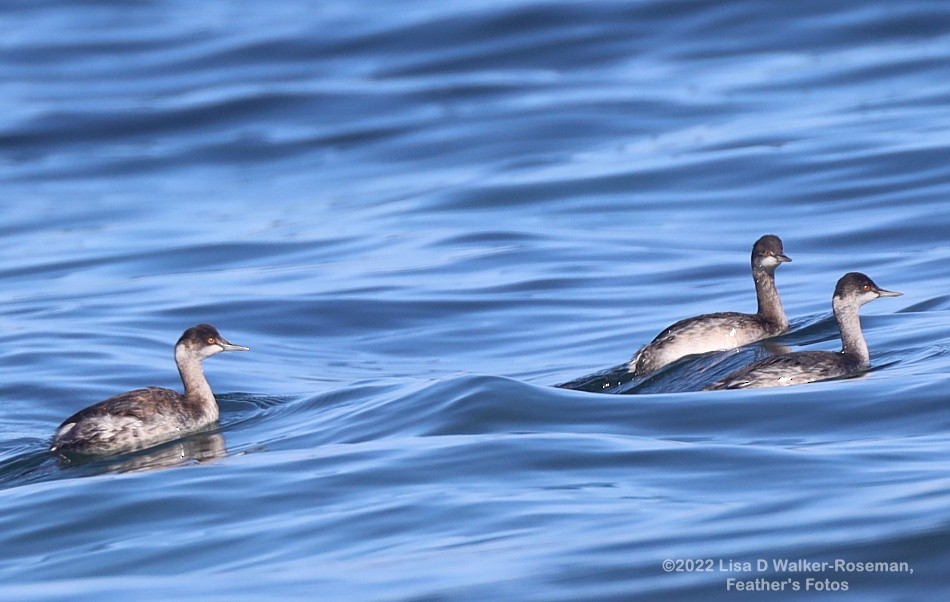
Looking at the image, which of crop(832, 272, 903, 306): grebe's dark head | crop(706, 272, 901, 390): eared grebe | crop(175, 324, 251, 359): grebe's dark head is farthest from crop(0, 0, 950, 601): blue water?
crop(175, 324, 251, 359): grebe's dark head

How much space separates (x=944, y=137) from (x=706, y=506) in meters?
17.3

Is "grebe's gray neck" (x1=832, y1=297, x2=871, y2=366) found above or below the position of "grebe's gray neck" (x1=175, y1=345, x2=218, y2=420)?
below

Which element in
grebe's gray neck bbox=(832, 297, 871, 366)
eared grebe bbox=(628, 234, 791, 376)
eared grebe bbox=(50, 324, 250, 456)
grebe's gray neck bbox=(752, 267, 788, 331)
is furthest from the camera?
grebe's gray neck bbox=(752, 267, 788, 331)

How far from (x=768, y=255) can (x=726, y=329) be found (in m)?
1.30

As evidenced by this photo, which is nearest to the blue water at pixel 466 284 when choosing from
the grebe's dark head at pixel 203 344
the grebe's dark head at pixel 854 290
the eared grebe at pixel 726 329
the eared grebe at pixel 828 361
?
the eared grebe at pixel 726 329

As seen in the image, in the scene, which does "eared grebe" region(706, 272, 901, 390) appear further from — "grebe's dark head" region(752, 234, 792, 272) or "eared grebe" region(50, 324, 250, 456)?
"eared grebe" region(50, 324, 250, 456)

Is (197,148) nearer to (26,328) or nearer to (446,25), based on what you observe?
(446,25)

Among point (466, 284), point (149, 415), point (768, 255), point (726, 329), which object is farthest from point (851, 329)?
point (466, 284)

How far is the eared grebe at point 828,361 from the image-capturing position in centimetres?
1158


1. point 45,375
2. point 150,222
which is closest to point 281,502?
point 45,375

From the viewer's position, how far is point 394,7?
40469 mm

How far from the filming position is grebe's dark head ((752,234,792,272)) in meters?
14.4

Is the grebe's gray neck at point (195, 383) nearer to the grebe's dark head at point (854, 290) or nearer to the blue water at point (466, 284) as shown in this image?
the blue water at point (466, 284)

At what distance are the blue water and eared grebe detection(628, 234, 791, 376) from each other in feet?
0.61
